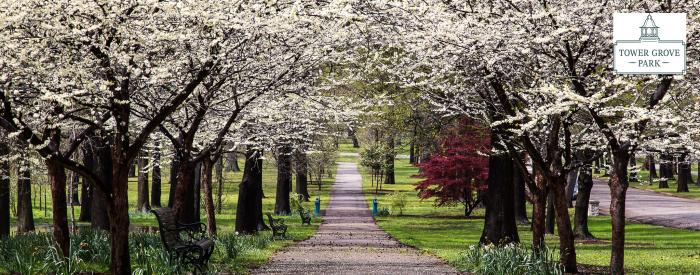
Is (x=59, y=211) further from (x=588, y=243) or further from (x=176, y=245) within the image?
(x=588, y=243)

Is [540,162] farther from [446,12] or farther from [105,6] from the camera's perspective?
[105,6]

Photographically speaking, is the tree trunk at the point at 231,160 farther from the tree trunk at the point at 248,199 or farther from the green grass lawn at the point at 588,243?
the tree trunk at the point at 248,199

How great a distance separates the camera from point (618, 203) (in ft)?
39.4

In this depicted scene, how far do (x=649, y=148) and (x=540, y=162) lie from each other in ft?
7.03

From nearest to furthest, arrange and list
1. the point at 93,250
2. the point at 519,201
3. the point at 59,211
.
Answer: the point at 59,211 → the point at 93,250 → the point at 519,201

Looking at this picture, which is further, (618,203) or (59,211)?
(59,211)

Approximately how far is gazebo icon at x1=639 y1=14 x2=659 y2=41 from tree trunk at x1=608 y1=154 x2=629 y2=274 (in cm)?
220

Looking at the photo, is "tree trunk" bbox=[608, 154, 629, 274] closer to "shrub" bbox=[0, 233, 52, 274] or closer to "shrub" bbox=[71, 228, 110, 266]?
"shrub" bbox=[71, 228, 110, 266]

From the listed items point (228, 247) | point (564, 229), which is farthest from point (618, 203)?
point (228, 247)

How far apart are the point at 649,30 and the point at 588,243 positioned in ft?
51.6

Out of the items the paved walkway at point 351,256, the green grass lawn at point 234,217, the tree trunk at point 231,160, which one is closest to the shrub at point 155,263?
the green grass lawn at point 234,217

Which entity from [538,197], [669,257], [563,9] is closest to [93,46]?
[563,9]

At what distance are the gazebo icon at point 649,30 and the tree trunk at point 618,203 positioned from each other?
2.20 meters

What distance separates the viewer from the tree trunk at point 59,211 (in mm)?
13055
